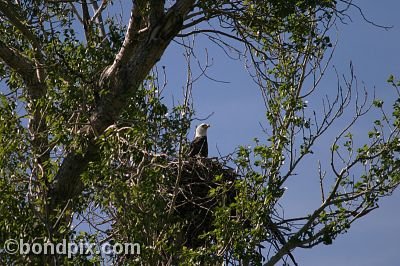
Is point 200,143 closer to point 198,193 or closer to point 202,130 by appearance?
point 202,130

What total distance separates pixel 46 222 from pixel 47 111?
183cm

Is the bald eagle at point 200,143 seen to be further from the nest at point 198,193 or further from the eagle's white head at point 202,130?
the nest at point 198,193

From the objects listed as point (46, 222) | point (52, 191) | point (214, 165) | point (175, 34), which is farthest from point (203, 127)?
point (46, 222)

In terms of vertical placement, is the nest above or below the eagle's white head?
below

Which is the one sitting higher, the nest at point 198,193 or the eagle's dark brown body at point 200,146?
the eagle's dark brown body at point 200,146

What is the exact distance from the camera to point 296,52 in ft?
46.4

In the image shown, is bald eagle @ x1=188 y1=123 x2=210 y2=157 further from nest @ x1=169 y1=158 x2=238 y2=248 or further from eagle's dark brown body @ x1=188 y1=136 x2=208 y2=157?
nest @ x1=169 y1=158 x2=238 y2=248

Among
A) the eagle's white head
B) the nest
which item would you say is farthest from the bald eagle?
the nest

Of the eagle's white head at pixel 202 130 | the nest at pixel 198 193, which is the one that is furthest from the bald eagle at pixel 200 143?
the nest at pixel 198 193

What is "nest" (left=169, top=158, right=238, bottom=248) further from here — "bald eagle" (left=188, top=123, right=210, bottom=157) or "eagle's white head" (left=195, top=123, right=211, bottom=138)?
"eagle's white head" (left=195, top=123, right=211, bottom=138)

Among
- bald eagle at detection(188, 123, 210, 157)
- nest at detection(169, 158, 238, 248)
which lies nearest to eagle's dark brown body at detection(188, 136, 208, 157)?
bald eagle at detection(188, 123, 210, 157)

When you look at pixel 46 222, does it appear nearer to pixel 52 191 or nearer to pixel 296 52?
pixel 52 191

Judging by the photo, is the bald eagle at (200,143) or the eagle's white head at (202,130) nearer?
the bald eagle at (200,143)

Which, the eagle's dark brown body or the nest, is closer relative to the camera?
the nest
